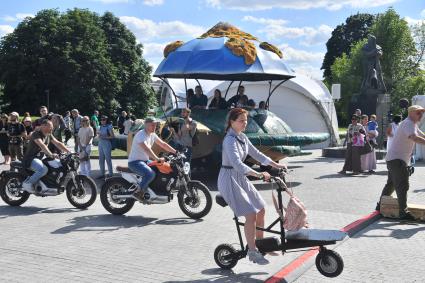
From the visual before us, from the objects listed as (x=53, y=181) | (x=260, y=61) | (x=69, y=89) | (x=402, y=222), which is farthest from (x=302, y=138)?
(x=69, y=89)

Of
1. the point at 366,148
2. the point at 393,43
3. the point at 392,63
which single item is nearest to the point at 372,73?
the point at 366,148

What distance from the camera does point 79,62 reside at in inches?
2036

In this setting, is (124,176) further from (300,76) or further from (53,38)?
(53,38)

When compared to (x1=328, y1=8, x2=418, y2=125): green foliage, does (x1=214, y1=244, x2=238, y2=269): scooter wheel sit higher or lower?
lower

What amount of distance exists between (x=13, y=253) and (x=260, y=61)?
966cm

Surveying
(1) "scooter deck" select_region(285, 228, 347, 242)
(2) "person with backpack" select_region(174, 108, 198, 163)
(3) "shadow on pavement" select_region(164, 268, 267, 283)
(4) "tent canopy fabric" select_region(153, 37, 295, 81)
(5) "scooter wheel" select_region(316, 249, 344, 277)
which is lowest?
(3) "shadow on pavement" select_region(164, 268, 267, 283)

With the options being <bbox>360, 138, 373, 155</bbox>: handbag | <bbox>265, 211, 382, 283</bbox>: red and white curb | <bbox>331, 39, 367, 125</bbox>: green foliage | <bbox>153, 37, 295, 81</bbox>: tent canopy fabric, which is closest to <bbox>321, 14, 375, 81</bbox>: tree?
<bbox>331, 39, 367, 125</bbox>: green foliage

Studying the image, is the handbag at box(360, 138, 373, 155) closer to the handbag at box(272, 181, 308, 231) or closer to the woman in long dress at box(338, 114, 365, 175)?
the woman in long dress at box(338, 114, 365, 175)

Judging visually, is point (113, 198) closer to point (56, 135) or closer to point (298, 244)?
point (298, 244)

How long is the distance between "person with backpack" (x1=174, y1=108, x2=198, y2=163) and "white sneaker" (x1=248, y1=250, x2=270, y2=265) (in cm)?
789

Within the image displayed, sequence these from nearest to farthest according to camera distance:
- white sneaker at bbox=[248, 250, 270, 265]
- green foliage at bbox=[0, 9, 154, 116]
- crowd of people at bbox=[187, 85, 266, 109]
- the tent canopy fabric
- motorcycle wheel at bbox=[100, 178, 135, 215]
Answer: white sneaker at bbox=[248, 250, 270, 265], motorcycle wheel at bbox=[100, 178, 135, 215], the tent canopy fabric, crowd of people at bbox=[187, 85, 266, 109], green foliage at bbox=[0, 9, 154, 116]

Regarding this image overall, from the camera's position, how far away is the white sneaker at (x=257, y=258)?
6.02 m

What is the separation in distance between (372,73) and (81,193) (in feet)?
78.3

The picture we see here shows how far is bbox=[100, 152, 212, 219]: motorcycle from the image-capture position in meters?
9.46
